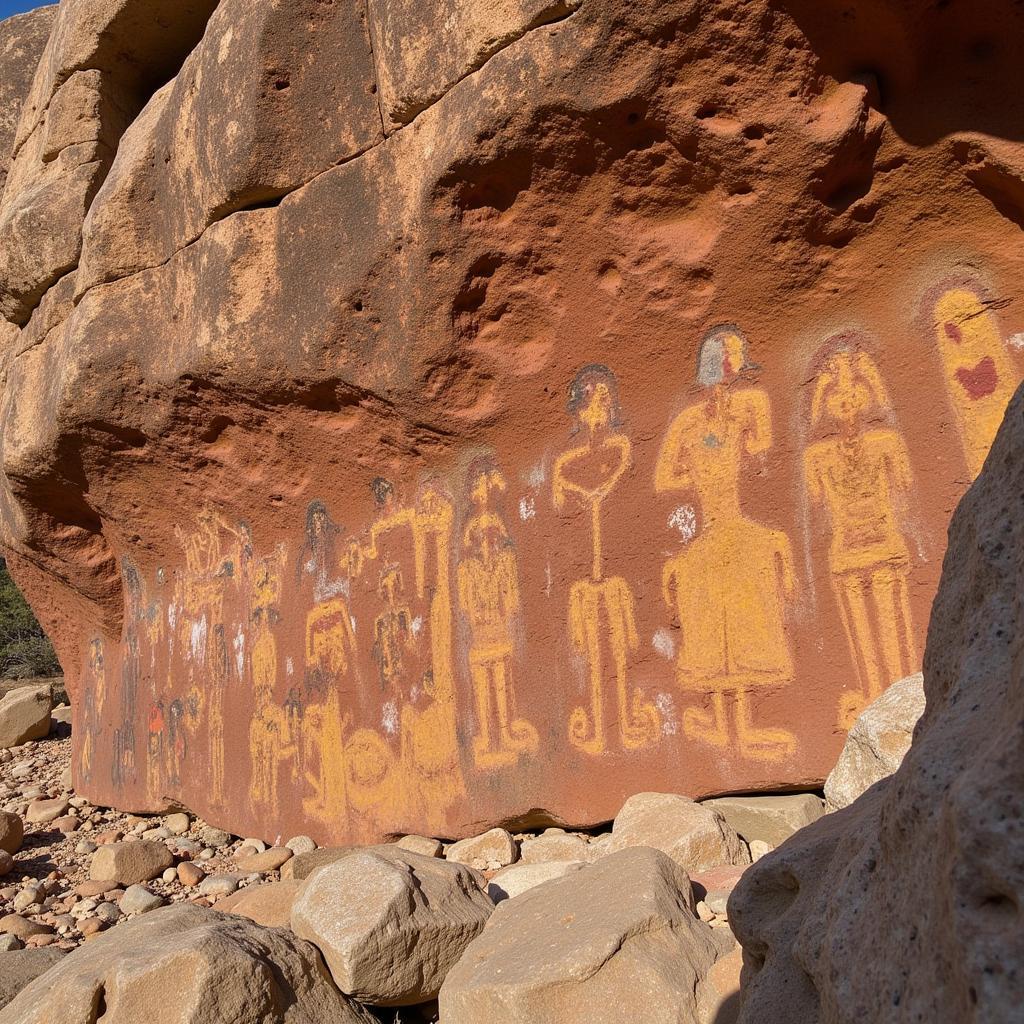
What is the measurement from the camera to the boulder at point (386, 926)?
2.26 m

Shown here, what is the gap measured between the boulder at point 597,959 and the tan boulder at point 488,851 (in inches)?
47.0

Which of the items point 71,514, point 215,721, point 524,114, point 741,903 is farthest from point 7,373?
point 741,903

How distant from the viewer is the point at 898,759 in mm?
→ 2312

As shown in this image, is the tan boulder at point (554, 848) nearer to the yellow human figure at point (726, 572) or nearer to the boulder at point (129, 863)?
the yellow human figure at point (726, 572)

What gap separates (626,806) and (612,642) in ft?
1.85

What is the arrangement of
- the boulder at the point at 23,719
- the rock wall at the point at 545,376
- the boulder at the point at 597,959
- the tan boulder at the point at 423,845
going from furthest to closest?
1. the boulder at the point at 23,719
2. the tan boulder at the point at 423,845
3. the rock wall at the point at 545,376
4. the boulder at the point at 597,959

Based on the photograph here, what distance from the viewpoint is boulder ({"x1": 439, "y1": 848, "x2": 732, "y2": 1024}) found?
179 centimetres

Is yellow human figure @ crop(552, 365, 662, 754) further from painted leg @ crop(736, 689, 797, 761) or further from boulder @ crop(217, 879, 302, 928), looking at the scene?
boulder @ crop(217, 879, 302, 928)

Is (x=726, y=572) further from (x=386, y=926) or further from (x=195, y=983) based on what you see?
(x=195, y=983)

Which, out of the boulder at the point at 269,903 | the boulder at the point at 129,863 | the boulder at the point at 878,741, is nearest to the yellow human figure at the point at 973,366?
the boulder at the point at 878,741

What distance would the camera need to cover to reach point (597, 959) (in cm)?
183

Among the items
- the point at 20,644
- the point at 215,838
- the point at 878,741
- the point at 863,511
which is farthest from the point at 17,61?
the point at 20,644

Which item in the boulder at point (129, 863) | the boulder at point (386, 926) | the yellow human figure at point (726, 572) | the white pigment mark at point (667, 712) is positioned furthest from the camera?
the boulder at point (129, 863)

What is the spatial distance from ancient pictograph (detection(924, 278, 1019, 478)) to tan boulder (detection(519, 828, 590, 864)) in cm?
167
